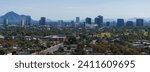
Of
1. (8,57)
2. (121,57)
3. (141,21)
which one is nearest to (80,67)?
(121,57)

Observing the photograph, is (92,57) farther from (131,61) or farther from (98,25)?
(98,25)

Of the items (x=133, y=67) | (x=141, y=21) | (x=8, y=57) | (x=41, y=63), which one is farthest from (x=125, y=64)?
(x=141, y=21)

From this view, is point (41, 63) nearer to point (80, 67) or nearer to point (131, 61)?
point (80, 67)

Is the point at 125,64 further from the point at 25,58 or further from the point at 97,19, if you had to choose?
the point at 97,19

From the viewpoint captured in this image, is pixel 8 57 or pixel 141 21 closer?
pixel 8 57

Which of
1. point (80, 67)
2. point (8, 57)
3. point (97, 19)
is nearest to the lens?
point (80, 67)

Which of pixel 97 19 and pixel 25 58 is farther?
pixel 97 19

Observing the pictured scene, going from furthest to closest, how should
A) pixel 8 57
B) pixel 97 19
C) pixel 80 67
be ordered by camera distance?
1. pixel 97 19
2. pixel 8 57
3. pixel 80 67

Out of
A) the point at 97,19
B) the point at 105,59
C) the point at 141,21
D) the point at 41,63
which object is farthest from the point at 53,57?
the point at 141,21
